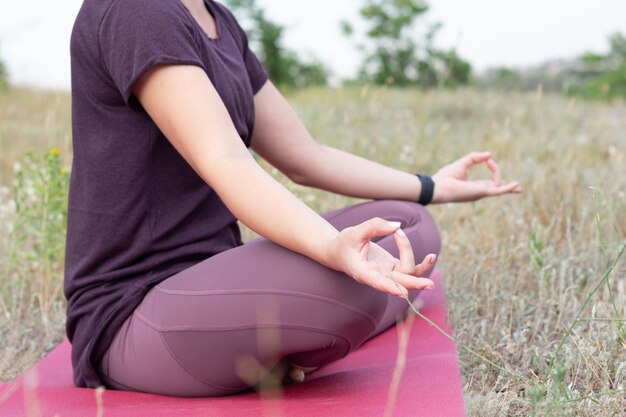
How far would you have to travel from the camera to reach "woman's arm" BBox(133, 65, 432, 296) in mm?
1513

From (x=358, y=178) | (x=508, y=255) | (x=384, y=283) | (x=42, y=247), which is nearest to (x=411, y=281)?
(x=384, y=283)

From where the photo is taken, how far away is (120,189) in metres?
1.74

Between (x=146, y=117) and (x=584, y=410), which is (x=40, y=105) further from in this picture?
(x=584, y=410)

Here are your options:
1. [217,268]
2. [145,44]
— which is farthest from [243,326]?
[145,44]

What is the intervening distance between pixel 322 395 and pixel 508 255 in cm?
122

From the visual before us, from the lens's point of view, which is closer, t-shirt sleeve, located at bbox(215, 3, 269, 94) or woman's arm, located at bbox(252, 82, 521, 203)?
t-shirt sleeve, located at bbox(215, 3, 269, 94)

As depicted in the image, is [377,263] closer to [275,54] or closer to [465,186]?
[465,186]

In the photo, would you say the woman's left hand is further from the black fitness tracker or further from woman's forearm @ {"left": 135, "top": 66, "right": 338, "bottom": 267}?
woman's forearm @ {"left": 135, "top": 66, "right": 338, "bottom": 267}

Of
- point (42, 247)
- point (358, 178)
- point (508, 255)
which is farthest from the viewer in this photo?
point (42, 247)

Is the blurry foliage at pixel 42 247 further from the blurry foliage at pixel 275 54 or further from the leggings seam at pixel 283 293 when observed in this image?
the blurry foliage at pixel 275 54

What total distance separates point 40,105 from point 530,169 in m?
4.74

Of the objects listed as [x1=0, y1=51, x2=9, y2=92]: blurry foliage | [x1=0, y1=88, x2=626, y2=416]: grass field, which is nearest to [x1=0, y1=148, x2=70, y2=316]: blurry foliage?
[x1=0, y1=88, x2=626, y2=416]: grass field

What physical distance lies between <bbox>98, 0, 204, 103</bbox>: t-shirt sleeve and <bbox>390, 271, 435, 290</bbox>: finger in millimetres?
599

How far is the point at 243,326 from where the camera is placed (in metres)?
1.61
